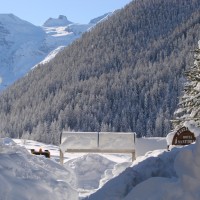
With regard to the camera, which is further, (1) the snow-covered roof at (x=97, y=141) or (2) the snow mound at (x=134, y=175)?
(1) the snow-covered roof at (x=97, y=141)

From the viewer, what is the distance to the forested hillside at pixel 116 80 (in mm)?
98188

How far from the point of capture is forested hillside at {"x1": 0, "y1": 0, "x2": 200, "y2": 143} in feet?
322

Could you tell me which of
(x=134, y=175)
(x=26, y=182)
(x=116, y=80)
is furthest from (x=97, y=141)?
(x=116, y=80)

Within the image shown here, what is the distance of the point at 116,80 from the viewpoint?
401ft

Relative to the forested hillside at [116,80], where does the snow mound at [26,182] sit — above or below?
above

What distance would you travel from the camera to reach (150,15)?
173125 mm

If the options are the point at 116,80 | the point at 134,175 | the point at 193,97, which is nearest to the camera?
the point at 134,175

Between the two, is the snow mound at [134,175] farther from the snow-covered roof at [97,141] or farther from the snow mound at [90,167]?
the snow mound at [90,167]

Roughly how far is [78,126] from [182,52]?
45.0m

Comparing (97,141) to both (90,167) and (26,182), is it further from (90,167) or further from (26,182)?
(26,182)

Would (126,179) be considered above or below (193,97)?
below

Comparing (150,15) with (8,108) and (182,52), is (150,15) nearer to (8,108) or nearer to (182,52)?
(182,52)

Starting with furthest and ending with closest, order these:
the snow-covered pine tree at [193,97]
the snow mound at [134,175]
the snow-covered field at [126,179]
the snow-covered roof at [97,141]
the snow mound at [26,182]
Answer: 1. the snow-covered roof at [97,141]
2. the snow-covered pine tree at [193,97]
3. the snow mound at [26,182]
4. the snow mound at [134,175]
5. the snow-covered field at [126,179]

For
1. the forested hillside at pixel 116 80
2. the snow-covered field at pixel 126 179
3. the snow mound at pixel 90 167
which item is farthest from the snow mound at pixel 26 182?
the forested hillside at pixel 116 80
